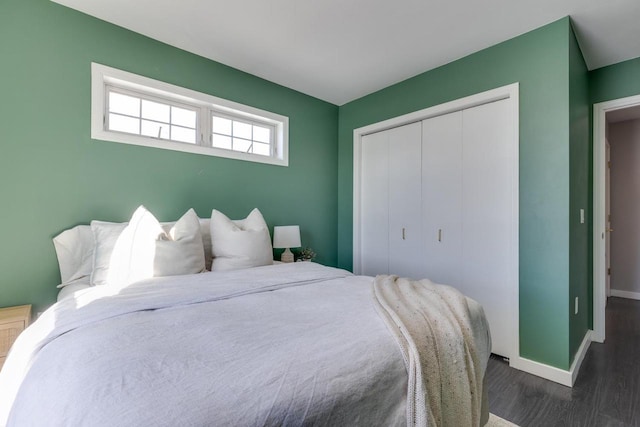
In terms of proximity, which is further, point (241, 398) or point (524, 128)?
point (524, 128)

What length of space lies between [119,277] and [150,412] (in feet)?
4.98

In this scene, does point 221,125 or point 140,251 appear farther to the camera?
point 221,125

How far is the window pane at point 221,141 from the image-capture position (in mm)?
2883

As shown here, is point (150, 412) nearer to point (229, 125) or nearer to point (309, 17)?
point (309, 17)

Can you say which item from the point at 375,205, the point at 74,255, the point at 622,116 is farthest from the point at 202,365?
the point at 622,116

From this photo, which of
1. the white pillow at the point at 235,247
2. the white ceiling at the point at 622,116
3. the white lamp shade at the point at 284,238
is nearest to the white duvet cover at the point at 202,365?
the white pillow at the point at 235,247

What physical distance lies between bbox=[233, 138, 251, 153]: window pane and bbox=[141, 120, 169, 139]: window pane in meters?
0.65

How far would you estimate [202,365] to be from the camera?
0.82 metres

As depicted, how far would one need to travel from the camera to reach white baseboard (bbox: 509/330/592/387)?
206 cm

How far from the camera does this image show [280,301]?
4.66 ft

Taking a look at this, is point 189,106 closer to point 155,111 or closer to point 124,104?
point 155,111

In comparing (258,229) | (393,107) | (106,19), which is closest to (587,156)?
(393,107)

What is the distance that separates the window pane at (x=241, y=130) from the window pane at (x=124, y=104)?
871 millimetres

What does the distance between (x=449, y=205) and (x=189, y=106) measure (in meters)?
2.64
